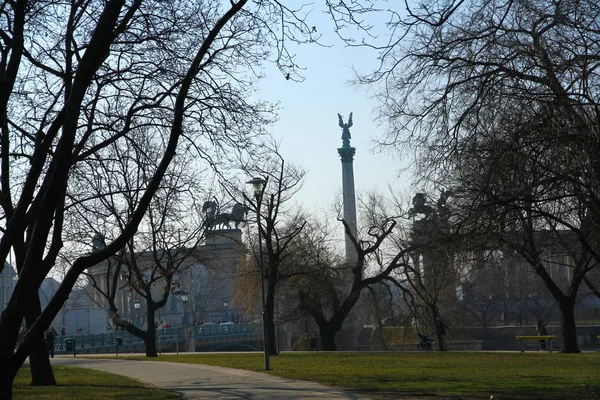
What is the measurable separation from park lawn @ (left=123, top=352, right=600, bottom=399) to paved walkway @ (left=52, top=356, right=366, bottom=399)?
2.32 feet

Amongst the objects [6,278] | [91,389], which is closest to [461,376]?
[91,389]

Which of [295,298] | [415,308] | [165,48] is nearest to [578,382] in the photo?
[165,48]

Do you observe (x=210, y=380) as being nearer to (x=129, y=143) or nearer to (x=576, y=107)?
(x=129, y=143)

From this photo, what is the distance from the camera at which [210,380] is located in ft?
64.7

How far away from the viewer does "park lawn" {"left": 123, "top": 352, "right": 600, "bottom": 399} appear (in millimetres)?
14664

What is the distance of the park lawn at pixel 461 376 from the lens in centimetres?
1466

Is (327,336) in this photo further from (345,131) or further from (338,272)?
(345,131)

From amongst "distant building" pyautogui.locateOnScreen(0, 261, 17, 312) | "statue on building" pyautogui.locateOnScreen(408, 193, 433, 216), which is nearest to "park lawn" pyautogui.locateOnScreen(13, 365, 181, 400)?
"statue on building" pyautogui.locateOnScreen(408, 193, 433, 216)

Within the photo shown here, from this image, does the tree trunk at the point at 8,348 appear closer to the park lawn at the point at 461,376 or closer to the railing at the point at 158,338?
the park lawn at the point at 461,376

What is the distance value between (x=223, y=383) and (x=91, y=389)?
2.95 m

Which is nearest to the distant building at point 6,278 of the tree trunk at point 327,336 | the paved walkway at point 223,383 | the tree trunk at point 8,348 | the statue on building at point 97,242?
the statue on building at point 97,242

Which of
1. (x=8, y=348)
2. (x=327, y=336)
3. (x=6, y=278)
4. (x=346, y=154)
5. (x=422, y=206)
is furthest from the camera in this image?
(x=346, y=154)

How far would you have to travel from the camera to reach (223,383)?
1866cm

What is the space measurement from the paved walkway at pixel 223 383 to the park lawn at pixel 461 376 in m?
0.71
